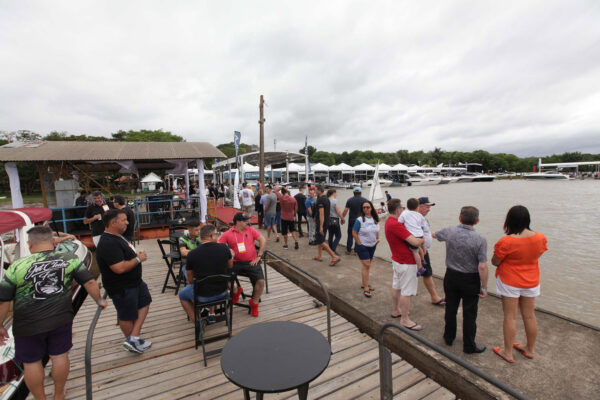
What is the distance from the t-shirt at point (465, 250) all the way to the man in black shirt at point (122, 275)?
3844mm

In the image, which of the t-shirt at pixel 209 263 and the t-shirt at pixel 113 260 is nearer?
the t-shirt at pixel 113 260

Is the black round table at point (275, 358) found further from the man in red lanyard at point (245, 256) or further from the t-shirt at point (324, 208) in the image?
the t-shirt at point (324, 208)

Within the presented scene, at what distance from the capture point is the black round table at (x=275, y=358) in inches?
67.7

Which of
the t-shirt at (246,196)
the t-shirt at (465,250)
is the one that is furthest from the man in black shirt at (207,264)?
the t-shirt at (246,196)

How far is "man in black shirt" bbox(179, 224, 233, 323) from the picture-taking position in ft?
10.6

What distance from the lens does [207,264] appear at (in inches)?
128

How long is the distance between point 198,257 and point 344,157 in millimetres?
100287

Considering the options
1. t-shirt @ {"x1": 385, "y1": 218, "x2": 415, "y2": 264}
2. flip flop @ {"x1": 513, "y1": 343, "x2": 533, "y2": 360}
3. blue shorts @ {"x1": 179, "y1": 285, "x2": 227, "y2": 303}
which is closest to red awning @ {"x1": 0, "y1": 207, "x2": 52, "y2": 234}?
blue shorts @ {"x1": 179, "y1": 285, "x2": 227, "y2": 303}

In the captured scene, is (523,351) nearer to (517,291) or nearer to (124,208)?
(517,291)

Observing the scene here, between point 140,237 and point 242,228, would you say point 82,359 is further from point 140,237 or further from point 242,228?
point 140,237

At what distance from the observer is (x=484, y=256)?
10.1 feet

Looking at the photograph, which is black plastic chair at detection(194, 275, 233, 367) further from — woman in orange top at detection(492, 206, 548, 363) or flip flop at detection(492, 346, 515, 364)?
flip flop at detection(492, 346, 515, 364)

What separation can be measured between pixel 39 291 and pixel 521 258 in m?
4.84

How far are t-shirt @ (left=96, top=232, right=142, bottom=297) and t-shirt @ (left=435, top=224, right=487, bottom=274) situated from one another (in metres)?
3.89
